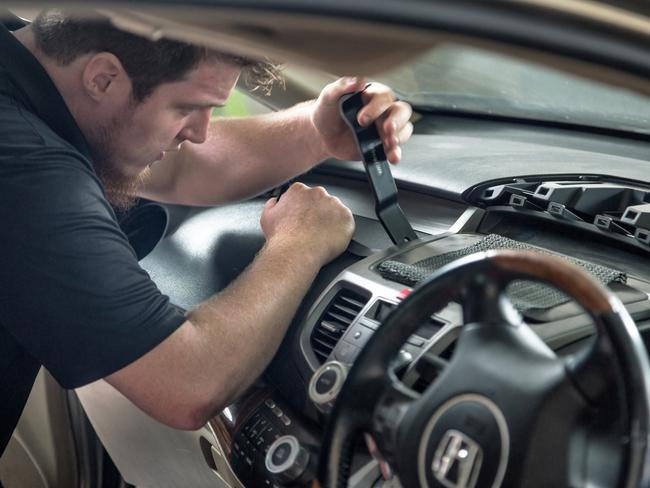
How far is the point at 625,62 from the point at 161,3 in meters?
0.36

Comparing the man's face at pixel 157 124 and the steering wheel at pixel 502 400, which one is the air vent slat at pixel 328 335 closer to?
the steering wheel at pixel 502 400

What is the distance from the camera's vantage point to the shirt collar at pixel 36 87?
1562 millimetres

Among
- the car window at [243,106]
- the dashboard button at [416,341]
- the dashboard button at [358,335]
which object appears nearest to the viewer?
the dashboard button at [416,341]

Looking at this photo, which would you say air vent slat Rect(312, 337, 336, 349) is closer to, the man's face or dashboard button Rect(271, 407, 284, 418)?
dashboard button Rect(271, 407, 284, 418)

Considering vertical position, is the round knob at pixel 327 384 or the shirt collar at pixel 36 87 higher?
the shirt collar at pixel 36 87

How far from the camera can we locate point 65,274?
137cm

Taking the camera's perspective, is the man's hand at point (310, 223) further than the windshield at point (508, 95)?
No

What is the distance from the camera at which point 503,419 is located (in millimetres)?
1018

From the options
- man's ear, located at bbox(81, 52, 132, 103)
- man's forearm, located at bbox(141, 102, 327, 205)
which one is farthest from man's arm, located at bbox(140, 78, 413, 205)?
man's ear, located at bbox(81, 52, 132, 103)

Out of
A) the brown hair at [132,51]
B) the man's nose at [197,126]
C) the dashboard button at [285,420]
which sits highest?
the brown hair at [132,51]

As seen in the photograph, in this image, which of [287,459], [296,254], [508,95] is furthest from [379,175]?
[508,95]

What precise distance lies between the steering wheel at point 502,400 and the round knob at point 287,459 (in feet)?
0.90

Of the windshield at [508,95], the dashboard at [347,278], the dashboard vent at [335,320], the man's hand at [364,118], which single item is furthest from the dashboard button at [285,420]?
the windshield at [508,95]

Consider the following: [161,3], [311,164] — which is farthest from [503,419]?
[311,164]
